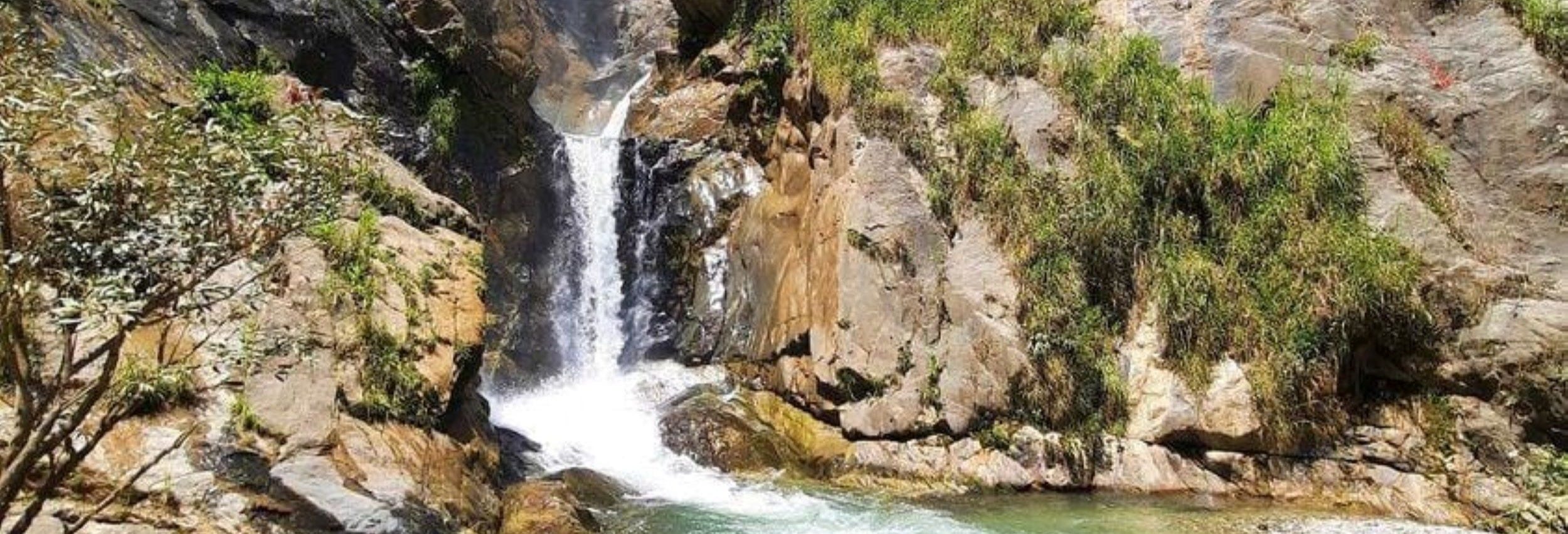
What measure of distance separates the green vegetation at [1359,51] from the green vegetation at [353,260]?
45.1 feet

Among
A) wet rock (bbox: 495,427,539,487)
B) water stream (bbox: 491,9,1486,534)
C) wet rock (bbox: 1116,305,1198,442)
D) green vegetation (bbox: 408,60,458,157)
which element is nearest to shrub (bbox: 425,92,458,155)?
green vegetation (bbox: 408,60,458,157)

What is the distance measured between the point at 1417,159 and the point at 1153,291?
4.21 meters

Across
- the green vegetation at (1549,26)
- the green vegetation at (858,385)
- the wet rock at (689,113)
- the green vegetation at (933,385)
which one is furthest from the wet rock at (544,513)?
the green vegetation at (1549,26)

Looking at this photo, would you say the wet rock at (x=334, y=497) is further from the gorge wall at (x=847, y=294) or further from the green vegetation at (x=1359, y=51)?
the green vegetation at (x=1359, y=51)

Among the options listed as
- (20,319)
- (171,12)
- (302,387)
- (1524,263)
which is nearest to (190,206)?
(20,319)

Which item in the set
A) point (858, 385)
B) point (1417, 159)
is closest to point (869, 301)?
point (858, 385)

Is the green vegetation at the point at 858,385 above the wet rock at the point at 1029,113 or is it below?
below

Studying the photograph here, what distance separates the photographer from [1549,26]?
13742 mm

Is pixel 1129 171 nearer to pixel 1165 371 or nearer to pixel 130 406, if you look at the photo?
pixel 1165 371

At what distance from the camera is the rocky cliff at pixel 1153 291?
36.8 feet

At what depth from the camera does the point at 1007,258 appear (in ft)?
43.2

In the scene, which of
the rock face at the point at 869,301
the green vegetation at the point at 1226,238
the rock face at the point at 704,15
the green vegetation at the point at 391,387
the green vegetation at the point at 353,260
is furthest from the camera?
the rock face at the point at 704,15

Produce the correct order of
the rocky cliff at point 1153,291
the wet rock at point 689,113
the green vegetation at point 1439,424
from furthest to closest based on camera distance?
the wet rock at point 689,113 < the rocky cliff at point 1153,291 < the green vegetation at point 1439,424

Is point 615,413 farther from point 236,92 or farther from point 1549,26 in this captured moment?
point 1549,26
